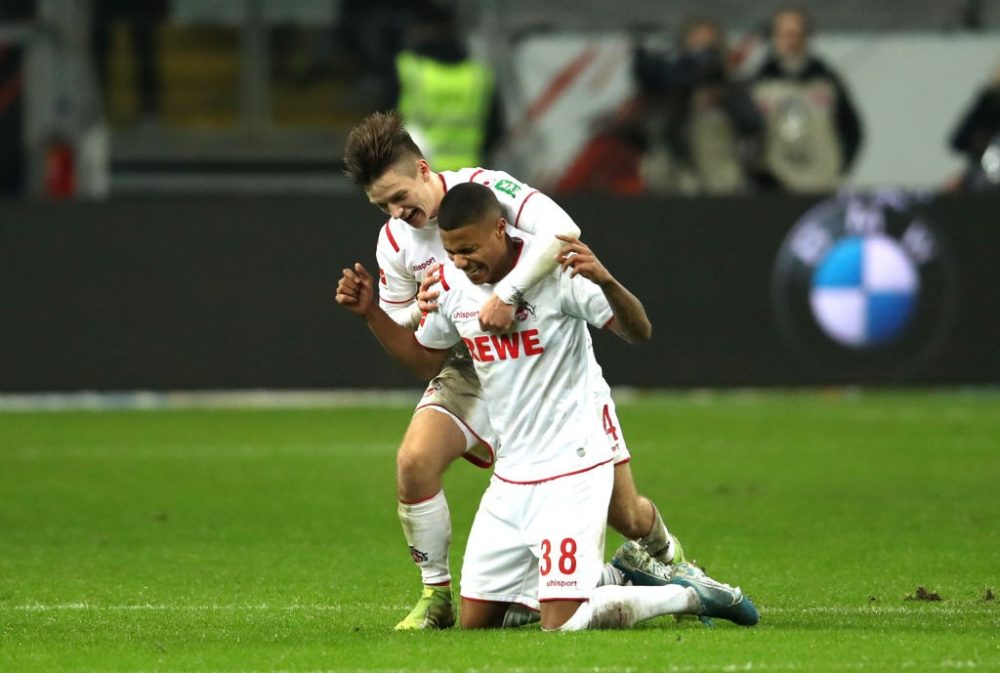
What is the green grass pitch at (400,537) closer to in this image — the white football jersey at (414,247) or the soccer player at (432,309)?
the soccer player at (432,309)

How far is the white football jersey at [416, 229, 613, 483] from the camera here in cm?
697

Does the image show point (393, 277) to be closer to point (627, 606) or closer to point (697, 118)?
point (627, 606)

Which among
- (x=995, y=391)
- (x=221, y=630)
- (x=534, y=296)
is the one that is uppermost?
(x=534, y=296)

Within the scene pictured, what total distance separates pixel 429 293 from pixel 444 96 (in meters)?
11.2

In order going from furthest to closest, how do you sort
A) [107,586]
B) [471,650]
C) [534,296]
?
[107,586] → [534,296] → [471,650]

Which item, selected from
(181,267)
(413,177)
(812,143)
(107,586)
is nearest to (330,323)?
(181,267)

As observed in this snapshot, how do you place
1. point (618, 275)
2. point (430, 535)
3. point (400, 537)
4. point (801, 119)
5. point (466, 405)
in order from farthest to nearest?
1. point (801, 119)
2. point (618, 275)
3. point (400, 537)
4. point (466, 405)
5. point (430, 535)

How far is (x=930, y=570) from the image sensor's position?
857cm

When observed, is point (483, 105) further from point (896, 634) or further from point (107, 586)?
point (896, 634)

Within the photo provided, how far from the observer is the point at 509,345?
704cm

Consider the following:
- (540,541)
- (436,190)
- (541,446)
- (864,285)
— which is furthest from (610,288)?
(864,285)

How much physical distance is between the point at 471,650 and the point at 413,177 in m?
1.74

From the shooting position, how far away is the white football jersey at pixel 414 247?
7.21m

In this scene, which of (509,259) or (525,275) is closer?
(525,275)
